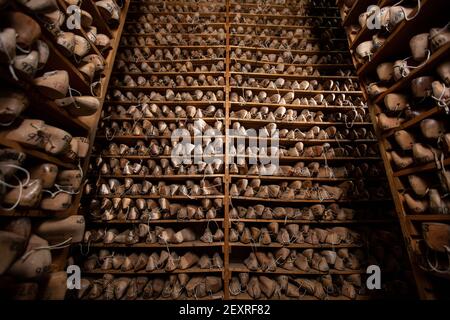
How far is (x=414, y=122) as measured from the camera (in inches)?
39.4

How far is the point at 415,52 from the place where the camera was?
980 mm

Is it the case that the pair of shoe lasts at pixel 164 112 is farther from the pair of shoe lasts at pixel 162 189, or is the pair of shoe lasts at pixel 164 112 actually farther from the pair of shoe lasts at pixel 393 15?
the pair of shoe lasts at pixel 393 15

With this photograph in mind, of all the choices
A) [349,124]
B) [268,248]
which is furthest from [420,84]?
[268,248]

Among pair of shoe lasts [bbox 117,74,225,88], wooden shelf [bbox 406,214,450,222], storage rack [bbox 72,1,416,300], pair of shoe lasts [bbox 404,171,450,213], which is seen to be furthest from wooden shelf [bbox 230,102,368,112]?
wooden shelf [bbox 406,214,450,222]

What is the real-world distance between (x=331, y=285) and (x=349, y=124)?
1223mm

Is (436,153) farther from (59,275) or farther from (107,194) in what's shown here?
(107,194)

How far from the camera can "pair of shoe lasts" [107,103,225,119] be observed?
174cm

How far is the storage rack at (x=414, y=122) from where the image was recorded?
2.98 feet

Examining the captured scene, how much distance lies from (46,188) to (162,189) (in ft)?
2.33

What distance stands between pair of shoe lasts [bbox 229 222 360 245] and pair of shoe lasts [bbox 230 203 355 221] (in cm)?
6

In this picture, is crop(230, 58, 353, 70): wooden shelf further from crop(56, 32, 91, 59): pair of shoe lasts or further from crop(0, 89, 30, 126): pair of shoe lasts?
crop(0, 89, 30, 126): pair of shoe lasts

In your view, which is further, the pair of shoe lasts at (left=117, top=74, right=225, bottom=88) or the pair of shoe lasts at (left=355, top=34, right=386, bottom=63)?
the pair of shoe lasts at (left=117, top=74, right=225, bottom=88)

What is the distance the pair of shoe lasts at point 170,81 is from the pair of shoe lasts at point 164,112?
0.70ft

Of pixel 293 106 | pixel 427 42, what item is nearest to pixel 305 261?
pixel 293 106
